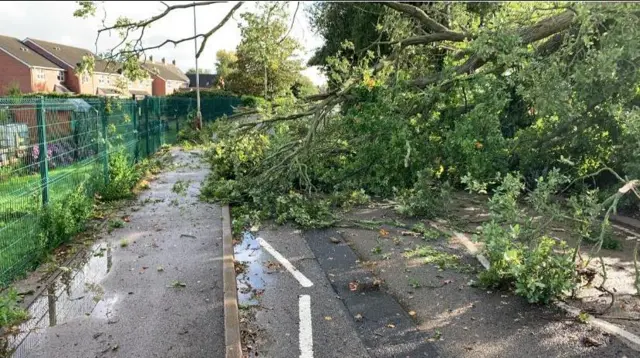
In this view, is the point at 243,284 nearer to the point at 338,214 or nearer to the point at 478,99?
the point at 338,214

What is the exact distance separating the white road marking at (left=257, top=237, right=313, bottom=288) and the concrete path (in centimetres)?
63

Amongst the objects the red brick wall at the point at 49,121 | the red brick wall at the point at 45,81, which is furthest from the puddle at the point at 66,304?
Answer: the red brick wall at the point at 45,81

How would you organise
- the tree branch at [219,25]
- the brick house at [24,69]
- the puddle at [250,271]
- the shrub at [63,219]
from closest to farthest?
the puddle at [250,271]
the shrub at [63,219]
the tree branch at [219,25]
the brick house at [24,69]

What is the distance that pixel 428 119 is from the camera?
9531mm

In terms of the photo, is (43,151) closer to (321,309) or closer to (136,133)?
(321,309)

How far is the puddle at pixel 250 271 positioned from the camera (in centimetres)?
538

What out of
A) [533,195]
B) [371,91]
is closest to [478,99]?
[371,91]

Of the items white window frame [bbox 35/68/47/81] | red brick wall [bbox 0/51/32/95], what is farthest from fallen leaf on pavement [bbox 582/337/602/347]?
white window frame [bbox 35/68/47/81]

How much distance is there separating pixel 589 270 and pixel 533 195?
3.35ft

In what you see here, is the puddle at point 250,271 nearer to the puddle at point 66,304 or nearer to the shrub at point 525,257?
the puddle at point 66,304

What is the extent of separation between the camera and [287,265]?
6.34 metres

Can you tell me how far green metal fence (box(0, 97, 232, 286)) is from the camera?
17.8 ft

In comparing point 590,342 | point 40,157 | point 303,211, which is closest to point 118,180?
point 40,157

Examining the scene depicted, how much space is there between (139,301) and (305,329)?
1791mm
